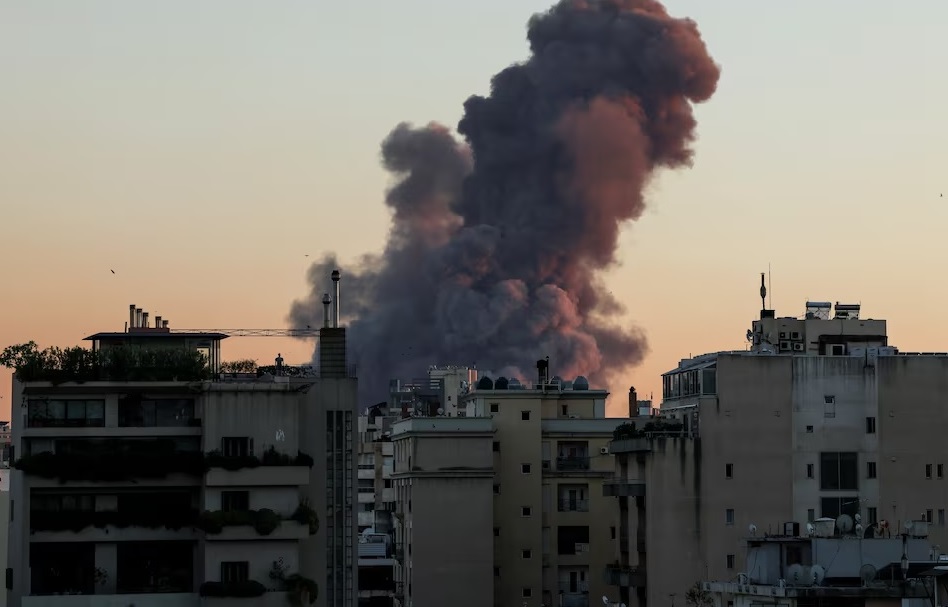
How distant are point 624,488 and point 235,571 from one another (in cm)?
2846

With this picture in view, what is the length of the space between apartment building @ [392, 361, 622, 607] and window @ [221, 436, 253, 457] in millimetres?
37721

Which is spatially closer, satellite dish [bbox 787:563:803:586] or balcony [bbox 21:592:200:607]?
satellite dish [bbox 787:563:803:586]

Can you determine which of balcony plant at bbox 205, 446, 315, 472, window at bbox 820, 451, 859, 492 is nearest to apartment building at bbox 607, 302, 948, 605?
window at bbox 820, 451, 859, 492

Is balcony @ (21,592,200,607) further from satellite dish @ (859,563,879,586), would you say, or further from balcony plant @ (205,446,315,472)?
satellite dish @ (859,563,879,586)

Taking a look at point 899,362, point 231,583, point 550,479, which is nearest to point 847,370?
point 899,362

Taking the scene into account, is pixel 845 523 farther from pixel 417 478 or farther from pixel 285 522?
pixel 417 478

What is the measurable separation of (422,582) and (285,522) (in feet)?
125

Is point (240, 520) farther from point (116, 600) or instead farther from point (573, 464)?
point (573, 464)

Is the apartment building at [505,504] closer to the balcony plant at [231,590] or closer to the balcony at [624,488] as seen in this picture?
the balcony at [624,488]

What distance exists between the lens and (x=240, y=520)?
85.9 meters

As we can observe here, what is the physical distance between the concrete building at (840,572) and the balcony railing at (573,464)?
51.3 meters

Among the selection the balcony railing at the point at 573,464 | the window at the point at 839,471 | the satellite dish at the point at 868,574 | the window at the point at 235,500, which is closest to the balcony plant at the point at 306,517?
the window at the point at 235,500

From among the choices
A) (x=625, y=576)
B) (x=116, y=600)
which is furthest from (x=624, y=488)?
(x=116, y=600)

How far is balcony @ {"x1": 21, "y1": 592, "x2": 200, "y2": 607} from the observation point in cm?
8456
